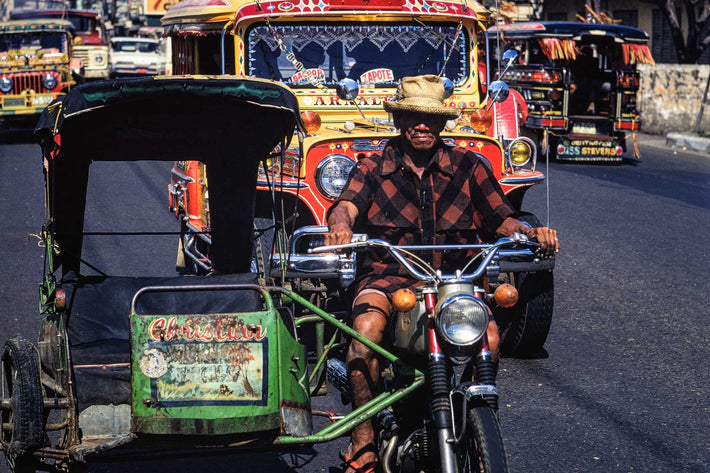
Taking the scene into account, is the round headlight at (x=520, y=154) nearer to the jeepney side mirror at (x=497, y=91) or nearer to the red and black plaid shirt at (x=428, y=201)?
the jeepney side mirror at (x=497, y=91)

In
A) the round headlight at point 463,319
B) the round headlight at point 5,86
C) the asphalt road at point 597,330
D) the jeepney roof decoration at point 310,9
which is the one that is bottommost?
the asphalt road at point 597,330

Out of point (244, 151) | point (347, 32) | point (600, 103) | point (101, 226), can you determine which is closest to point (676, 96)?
point (600, 103)

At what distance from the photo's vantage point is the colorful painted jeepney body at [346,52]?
7949 mm

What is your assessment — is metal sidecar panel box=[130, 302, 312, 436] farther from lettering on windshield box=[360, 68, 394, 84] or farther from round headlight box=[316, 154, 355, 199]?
lettering on windshield box=[360, 68, 394, 84]

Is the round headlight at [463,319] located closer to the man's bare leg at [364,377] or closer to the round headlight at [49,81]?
the man's bare leg at [364,377]

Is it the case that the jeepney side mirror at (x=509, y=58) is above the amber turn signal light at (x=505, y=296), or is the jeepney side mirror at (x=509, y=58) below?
above

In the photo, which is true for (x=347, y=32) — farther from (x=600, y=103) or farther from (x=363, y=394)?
(x=600, y=103)

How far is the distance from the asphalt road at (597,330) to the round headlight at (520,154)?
119cm

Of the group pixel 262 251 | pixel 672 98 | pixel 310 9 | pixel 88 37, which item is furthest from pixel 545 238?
pixel 88 37

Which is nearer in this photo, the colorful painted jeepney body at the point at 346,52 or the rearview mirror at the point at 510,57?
the rearview mirror at the point at 510,57

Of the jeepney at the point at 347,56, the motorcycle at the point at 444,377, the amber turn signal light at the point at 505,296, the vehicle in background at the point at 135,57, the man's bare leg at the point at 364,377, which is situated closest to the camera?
the motorcycle at the point at 444,377

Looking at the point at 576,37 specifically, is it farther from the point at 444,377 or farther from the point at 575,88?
the point at 444,377

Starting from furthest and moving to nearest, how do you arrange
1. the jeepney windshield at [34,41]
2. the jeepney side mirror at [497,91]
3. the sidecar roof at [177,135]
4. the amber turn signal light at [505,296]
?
the jeepney windshield at [34,41]
the jeepney side mirror at [497,91]
the sidecar roof at [177,135]
the amber turn signal light at [505,296]

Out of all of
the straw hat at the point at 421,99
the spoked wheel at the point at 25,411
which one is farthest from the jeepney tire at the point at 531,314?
the spoked wheel at the point at 25,411
